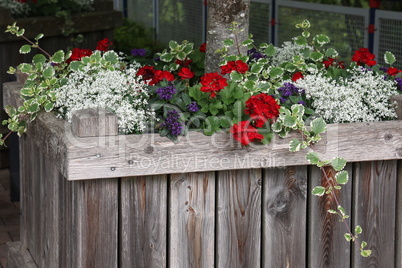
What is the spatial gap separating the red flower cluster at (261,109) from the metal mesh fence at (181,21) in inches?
204

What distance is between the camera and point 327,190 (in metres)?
2.80

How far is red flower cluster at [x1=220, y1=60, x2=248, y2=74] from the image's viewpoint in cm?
302

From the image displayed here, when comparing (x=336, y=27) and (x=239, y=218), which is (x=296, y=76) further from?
(x=336, y=27)

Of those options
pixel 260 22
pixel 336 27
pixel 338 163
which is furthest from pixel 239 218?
pixel 260 22

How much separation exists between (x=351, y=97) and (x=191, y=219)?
79 centimetres

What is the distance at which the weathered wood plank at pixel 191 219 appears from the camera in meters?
2.75

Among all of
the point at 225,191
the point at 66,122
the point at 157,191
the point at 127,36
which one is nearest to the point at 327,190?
the point at 225,191

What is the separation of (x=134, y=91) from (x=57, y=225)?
592mm

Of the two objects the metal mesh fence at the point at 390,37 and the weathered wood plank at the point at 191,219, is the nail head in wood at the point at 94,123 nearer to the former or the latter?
the weathered wood plank at the point at 191,219

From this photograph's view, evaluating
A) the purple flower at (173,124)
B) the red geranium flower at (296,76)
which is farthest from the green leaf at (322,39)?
the purple flower at (173,124)

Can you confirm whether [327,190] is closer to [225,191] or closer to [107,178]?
[225,191]

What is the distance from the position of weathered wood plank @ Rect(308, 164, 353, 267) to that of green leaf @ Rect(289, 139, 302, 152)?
0.55ft

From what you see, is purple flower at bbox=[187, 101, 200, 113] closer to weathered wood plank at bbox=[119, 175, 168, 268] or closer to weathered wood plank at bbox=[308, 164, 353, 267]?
weathered wood plank at bbox=[119, 175, 168, 268]

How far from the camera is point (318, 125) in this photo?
9.02 feet
